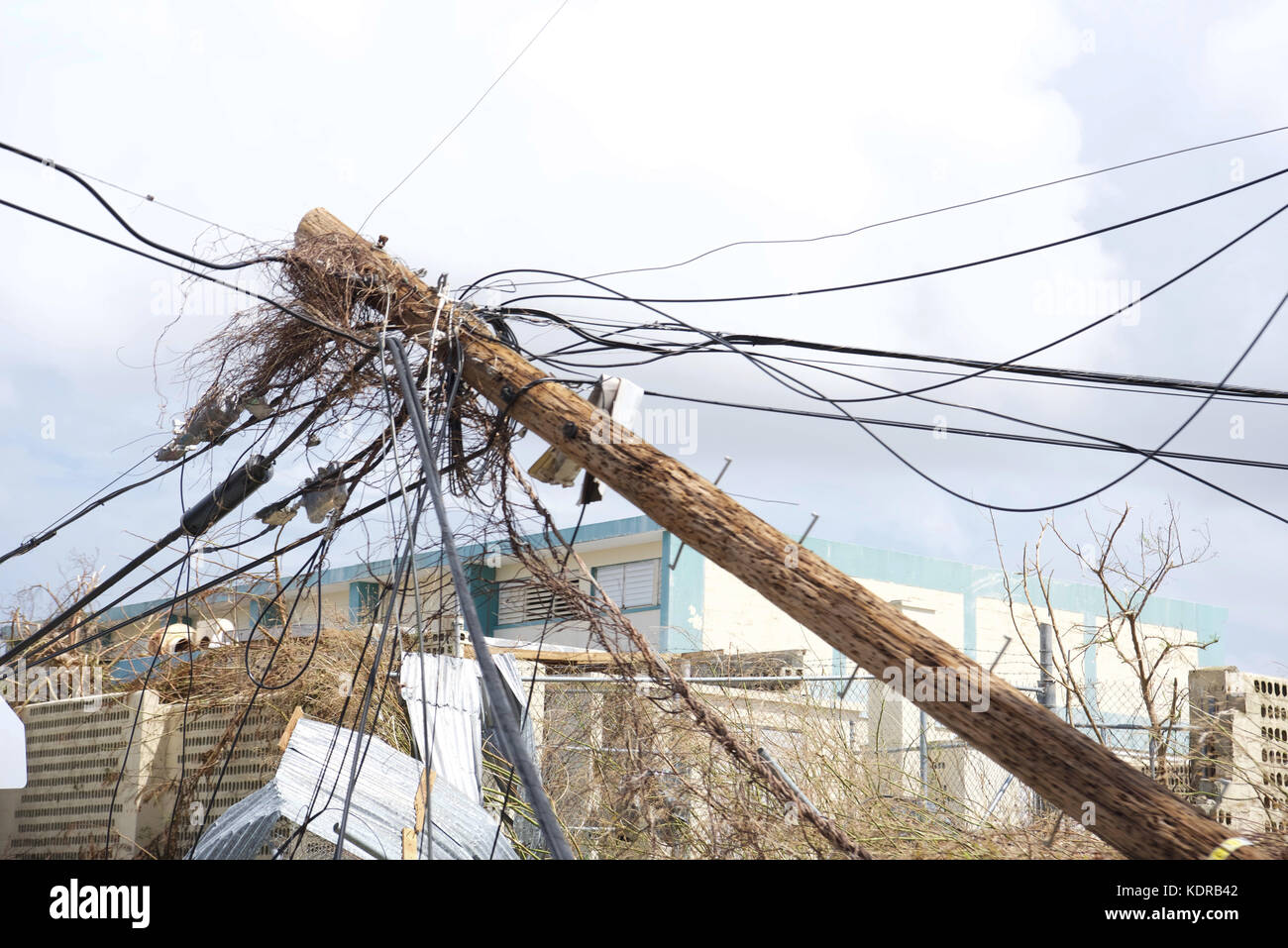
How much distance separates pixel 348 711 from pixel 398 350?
4726 mm

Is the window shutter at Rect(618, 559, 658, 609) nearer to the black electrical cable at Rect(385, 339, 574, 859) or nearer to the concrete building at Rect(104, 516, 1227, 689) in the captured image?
the concrete building at Rect(104, 516, 1227, 689)

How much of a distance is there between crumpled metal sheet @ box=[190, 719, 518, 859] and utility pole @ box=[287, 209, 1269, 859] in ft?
9.07

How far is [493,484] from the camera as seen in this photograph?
22.1ft

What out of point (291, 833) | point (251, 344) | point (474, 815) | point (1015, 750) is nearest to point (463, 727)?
point (474, 815)

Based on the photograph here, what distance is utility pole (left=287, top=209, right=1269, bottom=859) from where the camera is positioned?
12.7 ft

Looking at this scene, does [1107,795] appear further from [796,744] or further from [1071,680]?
[796,744]

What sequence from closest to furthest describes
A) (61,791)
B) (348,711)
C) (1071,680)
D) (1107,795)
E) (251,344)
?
(1107,795) → (251,344) → (1071,680) → (348,711) → (61,791)

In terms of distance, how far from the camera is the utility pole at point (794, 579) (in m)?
3.87

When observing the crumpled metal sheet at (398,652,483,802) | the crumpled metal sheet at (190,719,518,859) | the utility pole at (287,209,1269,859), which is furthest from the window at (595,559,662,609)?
the utility pole at (287,209,1269,859)

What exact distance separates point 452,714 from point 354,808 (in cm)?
228

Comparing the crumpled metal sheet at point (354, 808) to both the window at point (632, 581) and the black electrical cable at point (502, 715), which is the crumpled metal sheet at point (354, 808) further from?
the window at point (632, 581)

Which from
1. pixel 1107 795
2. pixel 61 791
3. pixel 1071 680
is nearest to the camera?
pixel 1107 795

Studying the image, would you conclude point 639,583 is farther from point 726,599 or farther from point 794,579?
point 794,579

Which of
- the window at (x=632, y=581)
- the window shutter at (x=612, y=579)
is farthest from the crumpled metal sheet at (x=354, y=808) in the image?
the window shutter at (x=612, y=579)
